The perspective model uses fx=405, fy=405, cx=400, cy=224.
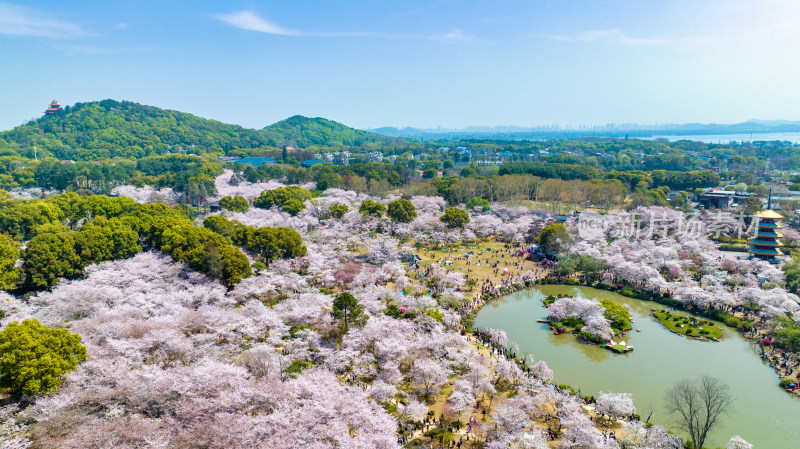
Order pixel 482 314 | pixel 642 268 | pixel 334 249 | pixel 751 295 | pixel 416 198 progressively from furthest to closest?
pixel 416 198
pixel 334 249
pixel 642 268
pixel 482 314
pixel 751 295

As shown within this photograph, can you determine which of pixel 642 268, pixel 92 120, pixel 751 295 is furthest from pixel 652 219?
pixel 92 120

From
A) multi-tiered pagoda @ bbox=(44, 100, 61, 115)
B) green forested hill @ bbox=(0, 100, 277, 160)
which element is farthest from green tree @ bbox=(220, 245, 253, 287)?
multi-tiered pagoda @ bbox=(44, 100, 61, 115)

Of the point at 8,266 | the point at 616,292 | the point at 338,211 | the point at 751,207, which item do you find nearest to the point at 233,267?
the point at 8,266

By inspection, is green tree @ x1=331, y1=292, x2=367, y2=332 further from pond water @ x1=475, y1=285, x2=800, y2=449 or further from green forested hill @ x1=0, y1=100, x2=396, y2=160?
green forested hill @ x1=0, y1=100, x2=396, y2=160

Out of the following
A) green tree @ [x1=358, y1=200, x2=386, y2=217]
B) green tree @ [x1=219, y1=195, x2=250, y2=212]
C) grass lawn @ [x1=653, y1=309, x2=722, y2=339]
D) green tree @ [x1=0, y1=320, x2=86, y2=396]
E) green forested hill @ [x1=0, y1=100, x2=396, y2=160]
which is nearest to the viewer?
green tree @ [x1=0, y1=320, x2=86, y2=396]

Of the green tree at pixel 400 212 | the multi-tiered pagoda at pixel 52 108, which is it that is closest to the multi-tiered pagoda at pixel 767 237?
the green tree at pixel 400 212

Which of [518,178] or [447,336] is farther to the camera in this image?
[518,178]

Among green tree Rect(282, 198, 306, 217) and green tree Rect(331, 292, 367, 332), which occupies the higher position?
green tree Rect(282, 198, 306, 217)

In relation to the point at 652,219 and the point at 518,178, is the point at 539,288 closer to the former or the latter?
the point at 652,219
